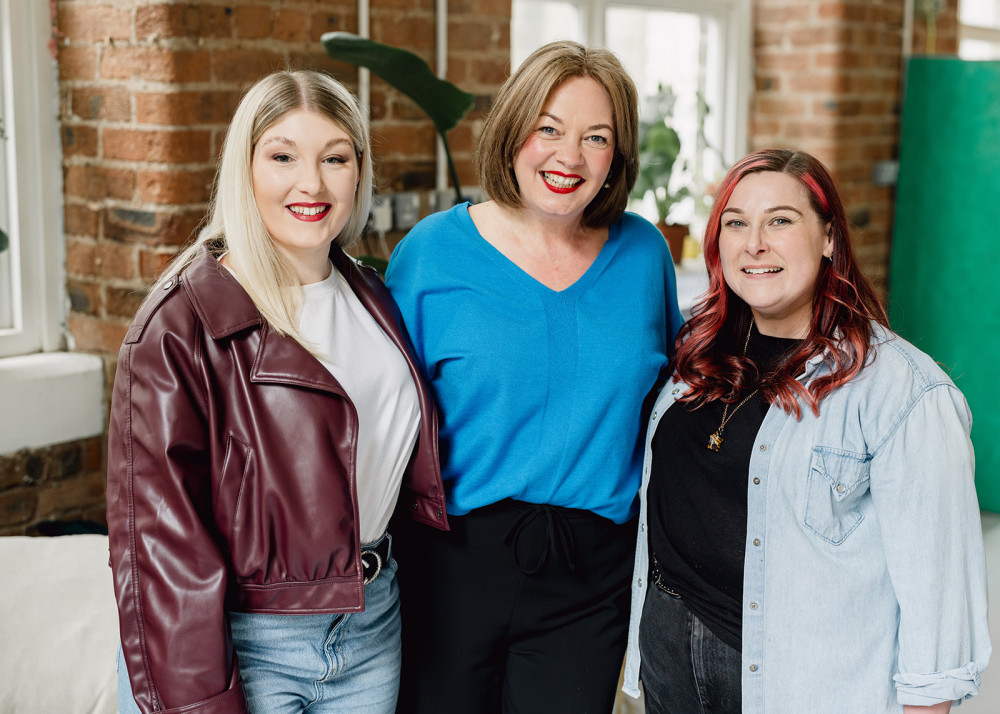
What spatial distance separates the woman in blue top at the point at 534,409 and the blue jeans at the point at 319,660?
0.63ft

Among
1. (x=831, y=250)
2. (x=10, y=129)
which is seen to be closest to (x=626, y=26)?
(x=10, y=129)

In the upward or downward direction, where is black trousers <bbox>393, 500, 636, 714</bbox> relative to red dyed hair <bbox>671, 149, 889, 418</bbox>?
downward

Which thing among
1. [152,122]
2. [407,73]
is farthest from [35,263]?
[407,73]

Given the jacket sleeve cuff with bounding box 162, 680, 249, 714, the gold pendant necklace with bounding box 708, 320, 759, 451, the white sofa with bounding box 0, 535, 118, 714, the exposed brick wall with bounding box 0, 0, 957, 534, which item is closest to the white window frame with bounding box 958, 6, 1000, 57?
the exposed brick wall with bounding box 0, 0, 957, 534

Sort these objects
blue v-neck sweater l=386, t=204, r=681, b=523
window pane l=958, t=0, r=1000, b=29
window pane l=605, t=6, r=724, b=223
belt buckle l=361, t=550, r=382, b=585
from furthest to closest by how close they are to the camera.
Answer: window pane l=958, t=0, r=1000, b=29 → window pane l=605, t=6, r=724, b=223 → blue v-neck sweater l=386, t=204, r=681, b=523 → belt buckle l=361, t=550, r=382, b=585

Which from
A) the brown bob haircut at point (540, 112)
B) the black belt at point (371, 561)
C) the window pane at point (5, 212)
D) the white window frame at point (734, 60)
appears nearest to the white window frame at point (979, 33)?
the white window frame at point (734, 60)

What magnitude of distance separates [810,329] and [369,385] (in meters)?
0.65

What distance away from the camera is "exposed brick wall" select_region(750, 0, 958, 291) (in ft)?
13.3

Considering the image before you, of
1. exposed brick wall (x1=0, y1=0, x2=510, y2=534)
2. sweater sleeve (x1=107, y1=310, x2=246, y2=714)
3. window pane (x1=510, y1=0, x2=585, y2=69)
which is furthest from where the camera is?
window pane (x1=510, y1=0, x2=585, y2=69)

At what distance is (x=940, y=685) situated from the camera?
1.39 m

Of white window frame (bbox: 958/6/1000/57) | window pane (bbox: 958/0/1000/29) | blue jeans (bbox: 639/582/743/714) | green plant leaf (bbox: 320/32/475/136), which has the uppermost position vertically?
window pane (bbox: 958/0/1000/29)

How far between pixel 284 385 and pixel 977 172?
354cm

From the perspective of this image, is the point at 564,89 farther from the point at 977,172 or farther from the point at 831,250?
the point at 977,172

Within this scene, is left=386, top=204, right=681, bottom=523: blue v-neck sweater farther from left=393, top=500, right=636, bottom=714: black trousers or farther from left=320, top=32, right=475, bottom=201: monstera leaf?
left=320, top=32, right=475, bottom=201: monstera leaf
